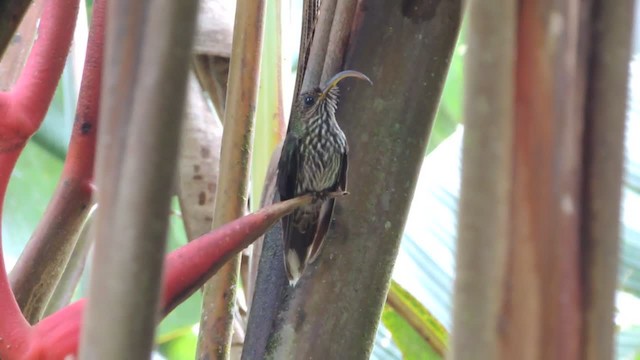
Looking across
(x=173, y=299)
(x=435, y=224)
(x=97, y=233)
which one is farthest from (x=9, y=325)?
(x=435, y=224)

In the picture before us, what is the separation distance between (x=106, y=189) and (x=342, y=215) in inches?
16.0

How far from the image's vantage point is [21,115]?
0.42m

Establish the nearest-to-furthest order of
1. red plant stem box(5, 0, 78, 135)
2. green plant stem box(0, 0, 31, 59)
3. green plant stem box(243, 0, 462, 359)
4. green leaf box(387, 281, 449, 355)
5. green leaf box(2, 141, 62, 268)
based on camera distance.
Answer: green plant stem box(0, 0, 31, 59)
red plant stem box(5, 0, 78, 135)
green plant stem box(243, 0, 462, 359)
green leaf box(387, 281, 449, 355)
green leaf box(2, 141, 62, 268)

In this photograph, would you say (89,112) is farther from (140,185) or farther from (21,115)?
(140,185)

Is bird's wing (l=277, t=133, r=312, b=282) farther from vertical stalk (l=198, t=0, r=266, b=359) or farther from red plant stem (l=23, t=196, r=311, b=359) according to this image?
red plant stem (l=23, t=196, r=311, b=359)

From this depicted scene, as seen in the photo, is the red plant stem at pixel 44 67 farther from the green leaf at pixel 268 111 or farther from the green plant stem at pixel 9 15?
the green leaf at pixel 268 111

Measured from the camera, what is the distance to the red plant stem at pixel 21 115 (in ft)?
1.34

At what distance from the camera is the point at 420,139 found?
0.58m

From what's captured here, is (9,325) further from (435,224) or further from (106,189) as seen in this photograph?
(435,224)

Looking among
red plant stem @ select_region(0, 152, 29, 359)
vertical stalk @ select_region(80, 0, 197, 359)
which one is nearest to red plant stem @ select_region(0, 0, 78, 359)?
red plant stem @ select_region(0, 152, 29, 359)

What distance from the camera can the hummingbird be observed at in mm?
640

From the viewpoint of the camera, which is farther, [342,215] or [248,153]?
[248,153]

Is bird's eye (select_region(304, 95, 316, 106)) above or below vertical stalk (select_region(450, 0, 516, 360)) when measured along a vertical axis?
above

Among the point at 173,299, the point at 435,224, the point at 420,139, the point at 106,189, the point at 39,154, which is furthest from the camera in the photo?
the point at 39,154
